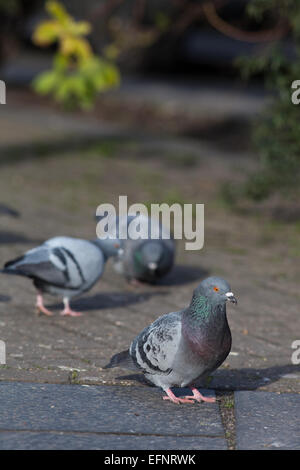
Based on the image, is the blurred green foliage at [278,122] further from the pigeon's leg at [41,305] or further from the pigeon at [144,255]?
the pigeon's leg at [41,305]

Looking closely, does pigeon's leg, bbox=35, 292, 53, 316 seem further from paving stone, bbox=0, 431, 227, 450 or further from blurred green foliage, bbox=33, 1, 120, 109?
blurred green foliage, bbox=33, 1, 120, 109

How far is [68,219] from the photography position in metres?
7.33

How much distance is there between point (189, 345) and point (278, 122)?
12.4 feet

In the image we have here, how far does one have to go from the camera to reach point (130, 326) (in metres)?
4.77

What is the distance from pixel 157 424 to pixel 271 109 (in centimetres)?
439

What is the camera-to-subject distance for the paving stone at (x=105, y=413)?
3.20 meters

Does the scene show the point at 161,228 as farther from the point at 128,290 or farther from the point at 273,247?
the point at 273,247

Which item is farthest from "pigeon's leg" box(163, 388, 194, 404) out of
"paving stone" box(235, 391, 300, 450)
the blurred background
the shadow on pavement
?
the shadow on pavement

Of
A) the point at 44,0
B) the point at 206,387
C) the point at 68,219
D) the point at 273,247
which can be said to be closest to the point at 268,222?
the point at 273,247

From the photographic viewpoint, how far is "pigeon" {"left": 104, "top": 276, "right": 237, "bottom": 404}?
348 centimetres

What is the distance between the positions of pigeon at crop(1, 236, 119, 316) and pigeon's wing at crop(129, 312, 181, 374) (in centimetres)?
118

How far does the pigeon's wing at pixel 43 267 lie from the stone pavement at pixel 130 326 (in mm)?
269

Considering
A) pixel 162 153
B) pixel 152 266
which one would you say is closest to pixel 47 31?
pixel 152 266

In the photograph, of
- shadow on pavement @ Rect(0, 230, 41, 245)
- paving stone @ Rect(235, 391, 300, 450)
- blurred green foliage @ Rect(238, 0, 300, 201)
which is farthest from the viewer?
blurred green foliage @ Rect(238, 0, 300, 201)
